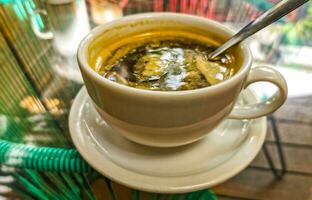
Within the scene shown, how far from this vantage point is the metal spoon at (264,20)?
362 mm

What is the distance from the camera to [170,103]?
320 millimetres

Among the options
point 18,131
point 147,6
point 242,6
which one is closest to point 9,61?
point 18,131

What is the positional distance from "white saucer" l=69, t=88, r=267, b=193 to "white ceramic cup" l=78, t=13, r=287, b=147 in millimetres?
26

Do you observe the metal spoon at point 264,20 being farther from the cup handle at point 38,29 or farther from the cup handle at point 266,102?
the cup handle at point 38,29

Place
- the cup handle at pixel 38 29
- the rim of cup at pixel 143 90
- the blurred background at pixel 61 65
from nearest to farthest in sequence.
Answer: the rim of cup at pixel 143 90, the blurred background at pixel 61 65, the cup handle at pixel 38 29

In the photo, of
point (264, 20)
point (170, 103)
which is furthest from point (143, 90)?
point (264, 20)

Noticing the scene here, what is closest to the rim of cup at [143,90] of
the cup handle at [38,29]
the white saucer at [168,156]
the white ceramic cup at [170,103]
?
the white ceramic cup at [170,103]

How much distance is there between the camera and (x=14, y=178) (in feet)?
1.52

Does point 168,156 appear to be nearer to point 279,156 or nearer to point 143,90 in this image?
point 143,90

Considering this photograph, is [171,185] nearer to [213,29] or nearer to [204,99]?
[204,99]

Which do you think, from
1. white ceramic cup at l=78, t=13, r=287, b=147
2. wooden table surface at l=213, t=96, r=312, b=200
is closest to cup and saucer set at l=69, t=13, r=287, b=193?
white ceramic cup at l=78, t=13, r=287, b=147

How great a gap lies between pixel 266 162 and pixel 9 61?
496 mm

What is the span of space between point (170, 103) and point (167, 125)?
3 cm

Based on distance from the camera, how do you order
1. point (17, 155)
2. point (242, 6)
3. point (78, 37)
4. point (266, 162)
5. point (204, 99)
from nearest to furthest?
point (204, 99) → point (17, 155) → point (266, 162) → point (78, 37) → point (242, 6)
